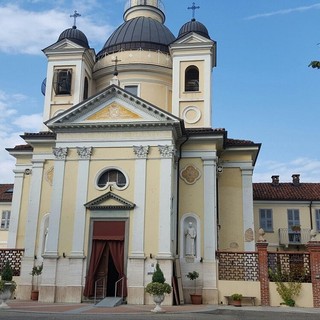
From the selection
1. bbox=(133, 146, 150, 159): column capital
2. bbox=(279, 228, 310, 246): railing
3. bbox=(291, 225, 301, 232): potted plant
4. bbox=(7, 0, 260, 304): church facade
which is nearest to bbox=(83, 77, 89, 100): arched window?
bbox=(7, 0, 260, 304): church facade

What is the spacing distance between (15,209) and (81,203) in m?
6.35

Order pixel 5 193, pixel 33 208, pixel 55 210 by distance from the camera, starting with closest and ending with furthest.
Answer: pixel 55 210 → pixel 33 208 → pixel 5 193

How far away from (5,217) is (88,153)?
53.8 ft

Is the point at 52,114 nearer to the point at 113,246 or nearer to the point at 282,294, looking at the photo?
the point at 113,246

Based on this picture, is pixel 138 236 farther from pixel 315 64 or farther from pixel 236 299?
pixel 315 64

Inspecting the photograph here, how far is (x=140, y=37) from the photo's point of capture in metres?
30.0

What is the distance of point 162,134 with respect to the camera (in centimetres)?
2220

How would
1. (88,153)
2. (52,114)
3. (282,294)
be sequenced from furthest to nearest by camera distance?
(52,114) < (88,153) < (282,294)

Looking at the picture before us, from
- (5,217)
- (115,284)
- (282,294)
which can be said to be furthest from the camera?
(5,217)

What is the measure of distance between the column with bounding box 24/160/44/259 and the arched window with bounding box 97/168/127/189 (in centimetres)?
409

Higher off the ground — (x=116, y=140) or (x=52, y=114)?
(x=52, y=114)

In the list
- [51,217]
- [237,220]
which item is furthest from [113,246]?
[237,220]

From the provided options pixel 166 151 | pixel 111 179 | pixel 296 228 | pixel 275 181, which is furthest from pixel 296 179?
pixel 111 179

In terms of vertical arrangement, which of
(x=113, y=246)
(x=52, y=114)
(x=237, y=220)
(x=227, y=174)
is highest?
(x=52, y=114)
